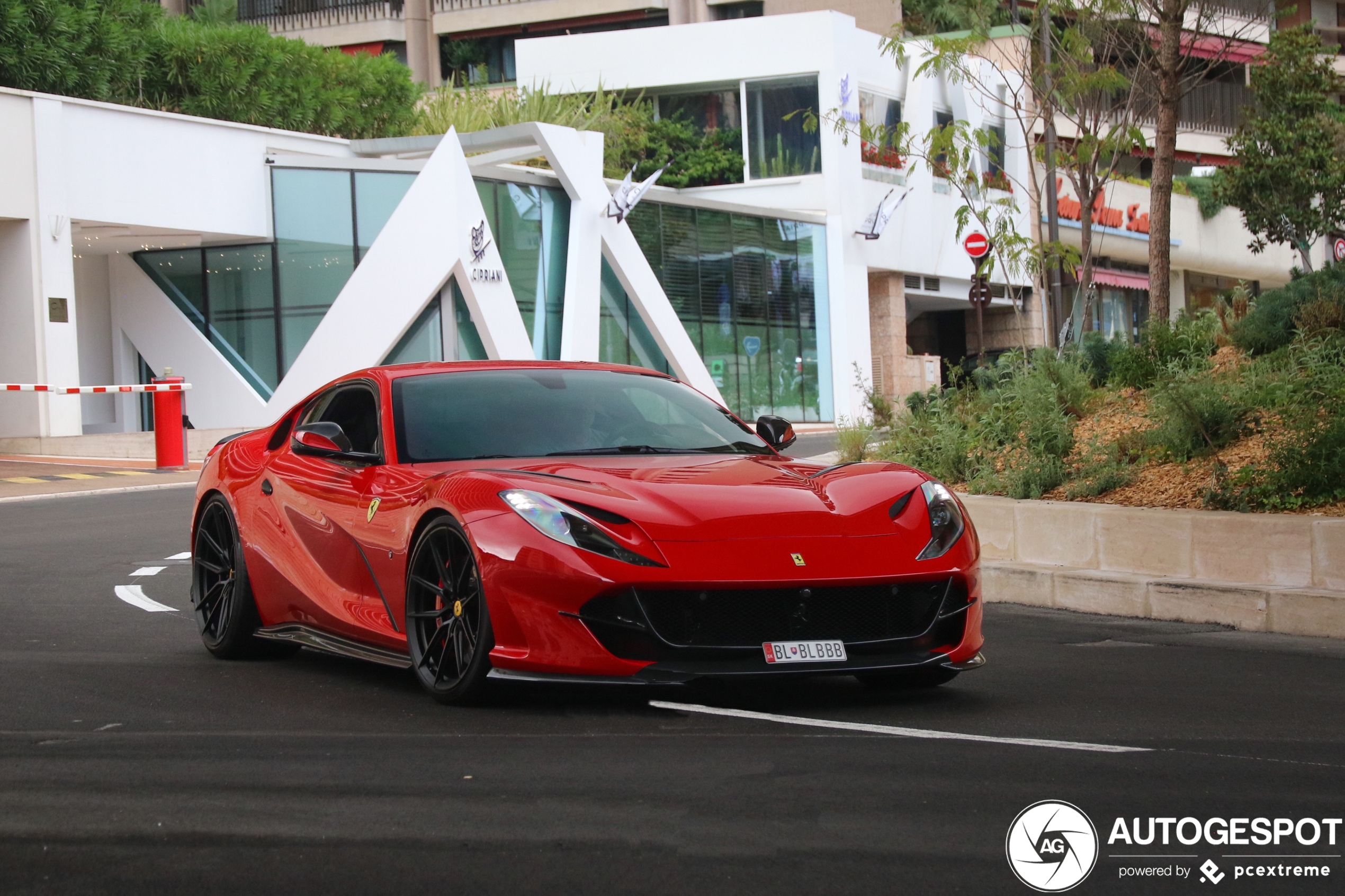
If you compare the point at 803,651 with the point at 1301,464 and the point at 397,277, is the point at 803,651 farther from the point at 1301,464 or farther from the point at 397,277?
the point at 397,277

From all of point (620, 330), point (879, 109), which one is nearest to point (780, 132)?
point (879, 109)

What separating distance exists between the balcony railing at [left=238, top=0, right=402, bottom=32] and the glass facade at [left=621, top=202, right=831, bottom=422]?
81.8 ft

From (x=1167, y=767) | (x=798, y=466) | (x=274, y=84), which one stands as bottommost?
(x=1167, y=767)

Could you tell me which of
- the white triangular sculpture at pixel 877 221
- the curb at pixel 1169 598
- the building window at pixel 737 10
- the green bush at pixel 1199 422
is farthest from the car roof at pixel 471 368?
the building window at pixel 737 10

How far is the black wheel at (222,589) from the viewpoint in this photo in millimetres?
7566

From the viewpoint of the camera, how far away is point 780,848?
3.98 m

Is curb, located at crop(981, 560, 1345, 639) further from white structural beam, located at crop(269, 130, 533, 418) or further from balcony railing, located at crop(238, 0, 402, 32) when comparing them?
balcony railing, located at crop(238, 0, 402, 32)

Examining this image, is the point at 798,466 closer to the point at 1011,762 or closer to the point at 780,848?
the point at 1011,762

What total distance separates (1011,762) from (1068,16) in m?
15.2

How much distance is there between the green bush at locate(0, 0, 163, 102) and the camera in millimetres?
31344

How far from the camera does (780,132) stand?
150 ft

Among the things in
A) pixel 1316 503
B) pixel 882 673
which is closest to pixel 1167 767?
pixel 882 673

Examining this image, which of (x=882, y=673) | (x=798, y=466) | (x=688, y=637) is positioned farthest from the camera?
(x=798, y=466)

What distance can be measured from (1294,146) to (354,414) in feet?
158
